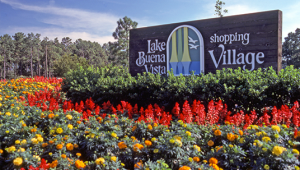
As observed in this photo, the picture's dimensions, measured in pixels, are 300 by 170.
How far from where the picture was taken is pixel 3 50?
59.2 metres

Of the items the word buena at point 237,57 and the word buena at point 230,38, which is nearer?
the word buena at point 237,57

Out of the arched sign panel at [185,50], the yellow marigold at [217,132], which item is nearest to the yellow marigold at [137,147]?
the yellow marigold at [217,132]

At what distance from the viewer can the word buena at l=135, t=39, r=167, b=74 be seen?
670 cm

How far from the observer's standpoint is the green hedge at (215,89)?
153 inches

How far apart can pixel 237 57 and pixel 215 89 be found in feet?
6.00

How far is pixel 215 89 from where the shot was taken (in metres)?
4.25

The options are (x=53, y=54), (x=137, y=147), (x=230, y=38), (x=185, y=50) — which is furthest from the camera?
(x=53, y=54)

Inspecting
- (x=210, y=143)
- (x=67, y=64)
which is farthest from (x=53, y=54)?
(x=210, y=143)

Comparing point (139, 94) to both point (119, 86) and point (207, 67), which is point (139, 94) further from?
point (207, 67)

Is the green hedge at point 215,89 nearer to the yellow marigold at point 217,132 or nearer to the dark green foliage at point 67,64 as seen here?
the yellow marigold at point 217,132

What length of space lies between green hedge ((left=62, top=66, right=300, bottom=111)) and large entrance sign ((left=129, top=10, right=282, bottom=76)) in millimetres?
996

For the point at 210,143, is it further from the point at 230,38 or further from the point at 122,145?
the point at 230,38

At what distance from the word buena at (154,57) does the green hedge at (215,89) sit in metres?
1.74

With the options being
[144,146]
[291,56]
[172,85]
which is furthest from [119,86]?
[291,56]
